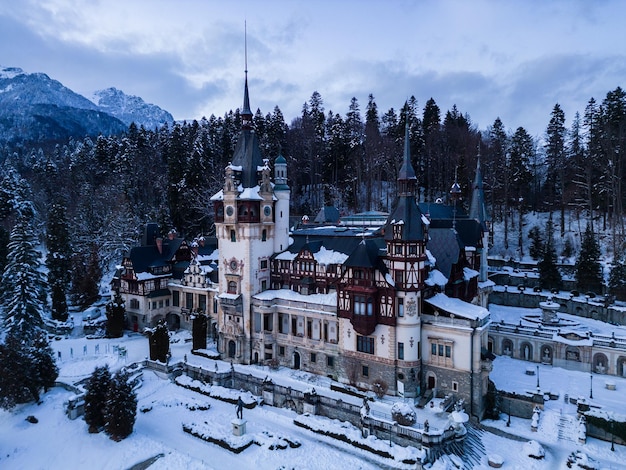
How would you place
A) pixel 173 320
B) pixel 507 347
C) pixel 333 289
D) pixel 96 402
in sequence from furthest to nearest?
pixel 173 320 < pixel 507 347 < pixel 333 289 < pixel 96 402

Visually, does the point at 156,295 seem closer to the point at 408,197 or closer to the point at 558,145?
the point at 408,197

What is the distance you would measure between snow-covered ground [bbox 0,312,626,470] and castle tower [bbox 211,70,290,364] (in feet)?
16.8

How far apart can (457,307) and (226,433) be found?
17771 mm

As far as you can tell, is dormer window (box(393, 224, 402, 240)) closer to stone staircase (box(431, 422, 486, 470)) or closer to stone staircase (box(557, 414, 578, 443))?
stone staircase (box(431, 422, 486, 470))

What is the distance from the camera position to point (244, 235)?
35.2m

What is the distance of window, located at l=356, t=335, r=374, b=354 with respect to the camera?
98.8 feet

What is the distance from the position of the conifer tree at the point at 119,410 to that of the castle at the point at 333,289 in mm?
11292

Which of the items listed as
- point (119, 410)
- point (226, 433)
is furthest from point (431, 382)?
point (119, 410)

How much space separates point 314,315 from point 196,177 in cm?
3832

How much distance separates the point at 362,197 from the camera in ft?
230

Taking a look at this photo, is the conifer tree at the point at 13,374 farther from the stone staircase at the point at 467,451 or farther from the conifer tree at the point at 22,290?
the stone staircase at the point at 467,451

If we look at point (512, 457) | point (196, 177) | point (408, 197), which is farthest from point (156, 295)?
point (512, 457)

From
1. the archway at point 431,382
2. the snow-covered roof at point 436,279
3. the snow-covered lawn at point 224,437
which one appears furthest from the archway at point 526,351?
the archway at point 431,382

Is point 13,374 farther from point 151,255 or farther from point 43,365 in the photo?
point 151,255
